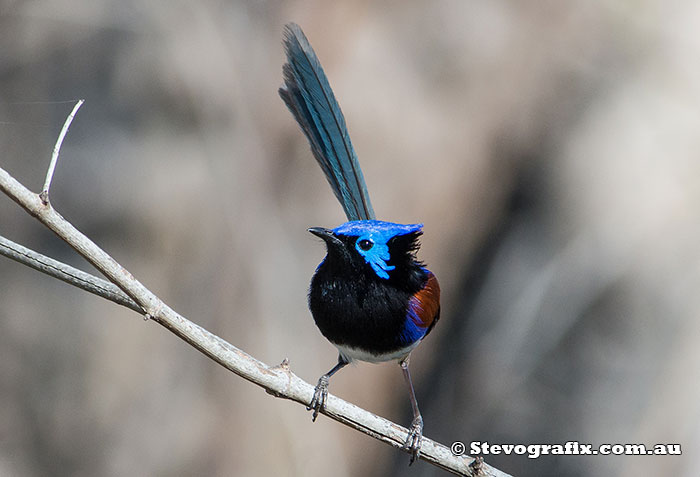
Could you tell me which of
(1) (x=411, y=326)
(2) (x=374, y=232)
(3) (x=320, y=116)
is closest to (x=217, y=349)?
(2) (x=374, y=232)

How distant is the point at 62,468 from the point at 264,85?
3189 millimetres

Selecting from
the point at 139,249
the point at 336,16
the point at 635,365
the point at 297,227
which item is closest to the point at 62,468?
the point at 139,249

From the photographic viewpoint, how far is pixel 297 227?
5.45 metres

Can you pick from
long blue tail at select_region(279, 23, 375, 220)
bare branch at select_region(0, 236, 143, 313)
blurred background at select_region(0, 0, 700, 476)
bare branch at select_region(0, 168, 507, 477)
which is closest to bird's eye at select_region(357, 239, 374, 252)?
long blue tail at select_region(279, 23, 375, 220)

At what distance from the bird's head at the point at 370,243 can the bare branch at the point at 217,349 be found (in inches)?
14.8

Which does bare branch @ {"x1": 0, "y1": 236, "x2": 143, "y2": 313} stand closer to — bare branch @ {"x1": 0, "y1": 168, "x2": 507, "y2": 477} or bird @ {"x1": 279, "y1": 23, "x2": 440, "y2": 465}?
bare branch @ {"x1": 0, "y1": 168, "x2": 507, "y2": 477}

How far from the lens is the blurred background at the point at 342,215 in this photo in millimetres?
5281

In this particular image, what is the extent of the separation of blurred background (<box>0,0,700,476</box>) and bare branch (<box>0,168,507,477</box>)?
2996 millimetres

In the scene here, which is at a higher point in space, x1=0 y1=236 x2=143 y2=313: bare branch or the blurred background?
the blurred background

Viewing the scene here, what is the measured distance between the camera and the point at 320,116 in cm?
240

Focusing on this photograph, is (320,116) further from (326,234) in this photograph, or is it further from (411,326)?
(411,326)

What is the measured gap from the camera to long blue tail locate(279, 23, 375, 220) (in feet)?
7.60

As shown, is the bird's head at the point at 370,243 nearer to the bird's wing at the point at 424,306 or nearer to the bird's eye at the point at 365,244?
the bird's eye at the point at 365,244

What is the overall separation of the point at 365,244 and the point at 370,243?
2 cm
